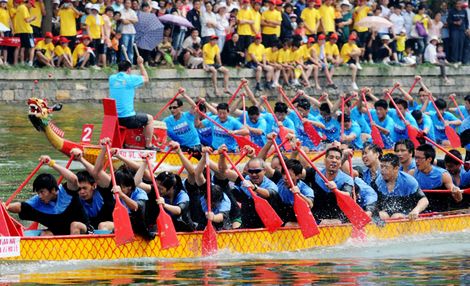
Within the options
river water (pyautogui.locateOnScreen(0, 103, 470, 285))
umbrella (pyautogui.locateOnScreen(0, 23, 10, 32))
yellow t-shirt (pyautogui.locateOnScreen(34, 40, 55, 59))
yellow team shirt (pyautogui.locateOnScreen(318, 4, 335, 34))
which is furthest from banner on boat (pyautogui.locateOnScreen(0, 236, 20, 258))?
yellow team shirt (pyautogui.locateOnScreen(318, 4, 335, 34))

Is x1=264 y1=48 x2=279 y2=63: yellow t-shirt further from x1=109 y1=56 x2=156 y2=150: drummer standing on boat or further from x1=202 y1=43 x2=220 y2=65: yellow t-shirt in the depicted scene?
x1=109 y1=56 x2=156 y2=150: drummer standing on boat

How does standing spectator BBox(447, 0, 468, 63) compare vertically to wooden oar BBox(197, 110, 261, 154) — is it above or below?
below

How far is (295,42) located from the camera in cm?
3020

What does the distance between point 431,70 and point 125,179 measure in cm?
2169

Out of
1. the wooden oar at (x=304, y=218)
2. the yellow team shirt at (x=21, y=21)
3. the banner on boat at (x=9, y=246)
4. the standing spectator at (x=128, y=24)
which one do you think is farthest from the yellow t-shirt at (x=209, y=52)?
the banner on boat at (x=9, y=246)

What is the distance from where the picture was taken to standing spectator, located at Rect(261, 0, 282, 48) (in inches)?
1154

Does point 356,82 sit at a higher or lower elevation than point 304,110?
lower

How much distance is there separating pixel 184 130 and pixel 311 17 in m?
10.1

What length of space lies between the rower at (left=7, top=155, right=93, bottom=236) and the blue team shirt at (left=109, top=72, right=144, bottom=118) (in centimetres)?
620

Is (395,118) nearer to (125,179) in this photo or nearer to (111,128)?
(111,128)

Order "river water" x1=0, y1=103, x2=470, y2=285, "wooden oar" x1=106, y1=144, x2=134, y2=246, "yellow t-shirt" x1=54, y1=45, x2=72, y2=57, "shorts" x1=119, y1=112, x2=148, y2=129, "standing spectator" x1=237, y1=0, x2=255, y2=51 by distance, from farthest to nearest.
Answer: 1. "standing spectator" x1=237, y1=0, x2=255, y2=51
2. "yellow t-shirt" x1=54, y1=45, x2=72, y2=57
3. "shorts" x1=119, y1=112, x2=148, y2=129
4. "wooden oar" x1=106, y1=144, x2=134, y2=246
5. "river water" x1=0, y1=103, x2=470, y2=285

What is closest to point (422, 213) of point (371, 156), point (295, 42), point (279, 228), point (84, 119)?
point (371, 156)

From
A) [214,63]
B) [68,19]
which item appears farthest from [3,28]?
[214,63]

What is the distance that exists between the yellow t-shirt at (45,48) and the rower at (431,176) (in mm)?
12279
